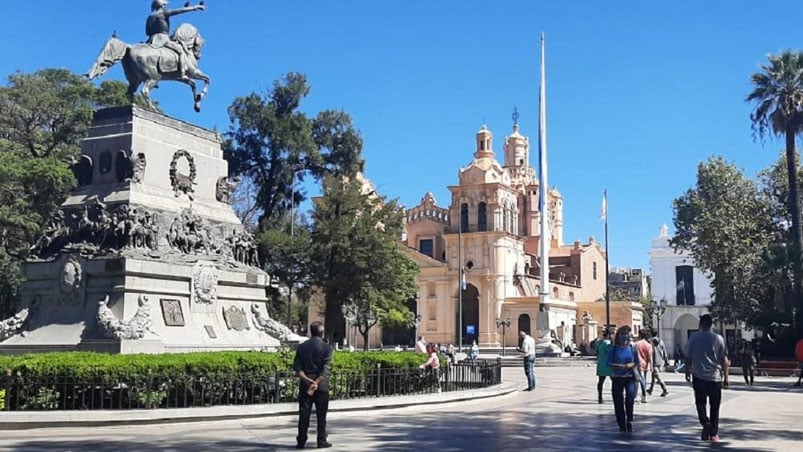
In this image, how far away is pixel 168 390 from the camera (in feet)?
47.0

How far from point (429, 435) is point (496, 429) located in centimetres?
133

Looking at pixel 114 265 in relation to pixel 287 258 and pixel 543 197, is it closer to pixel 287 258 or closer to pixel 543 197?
pixel 287 258

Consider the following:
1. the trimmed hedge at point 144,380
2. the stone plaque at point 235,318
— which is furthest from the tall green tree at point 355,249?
the trimmed hedge at point 144,380

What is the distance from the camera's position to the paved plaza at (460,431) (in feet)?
36.6

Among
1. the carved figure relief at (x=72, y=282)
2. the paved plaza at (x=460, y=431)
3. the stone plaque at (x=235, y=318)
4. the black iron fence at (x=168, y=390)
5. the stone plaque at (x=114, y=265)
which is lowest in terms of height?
the paved plaza at (x=460, y=431)

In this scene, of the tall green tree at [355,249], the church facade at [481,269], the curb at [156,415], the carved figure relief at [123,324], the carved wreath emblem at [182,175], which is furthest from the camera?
the church facade at [481,269]

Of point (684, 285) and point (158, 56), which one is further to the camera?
point (684, 285)

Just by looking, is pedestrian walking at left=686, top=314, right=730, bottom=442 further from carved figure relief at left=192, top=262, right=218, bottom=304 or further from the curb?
carved figure relief at left=192, top=262, right=218, bottom=304

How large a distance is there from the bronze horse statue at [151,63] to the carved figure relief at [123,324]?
6708 mm

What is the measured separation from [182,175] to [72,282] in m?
4.54

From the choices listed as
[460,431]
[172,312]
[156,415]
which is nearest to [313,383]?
[460,431]

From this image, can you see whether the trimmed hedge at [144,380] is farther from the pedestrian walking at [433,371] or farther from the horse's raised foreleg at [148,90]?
the horse's raised foreleg at [148,90]

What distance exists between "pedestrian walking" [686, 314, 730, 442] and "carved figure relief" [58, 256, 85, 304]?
1442 cm

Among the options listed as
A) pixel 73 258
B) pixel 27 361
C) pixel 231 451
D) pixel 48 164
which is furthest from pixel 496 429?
pixel 48 164
